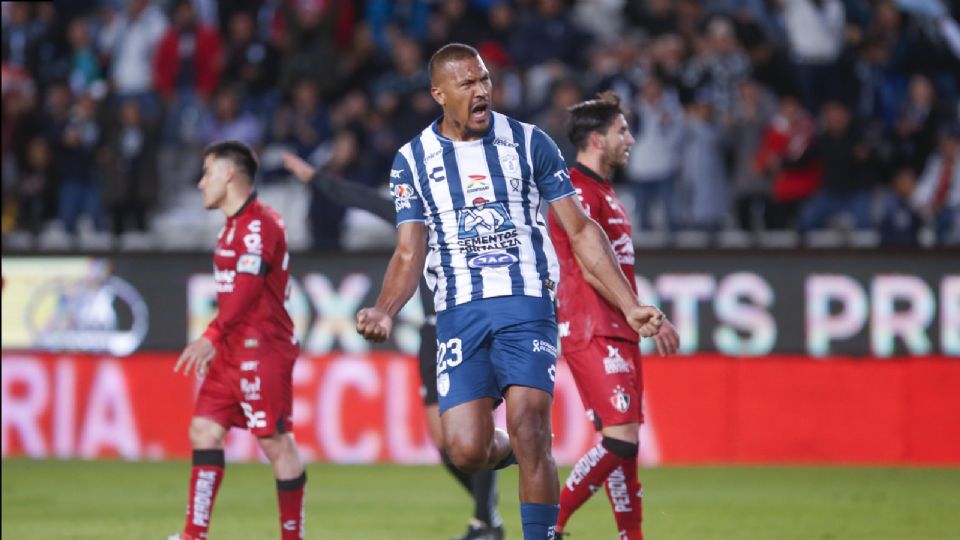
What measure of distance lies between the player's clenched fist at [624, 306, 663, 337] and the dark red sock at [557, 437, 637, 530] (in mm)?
1450

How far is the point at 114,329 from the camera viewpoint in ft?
53.0

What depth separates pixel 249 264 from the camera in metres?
8.81

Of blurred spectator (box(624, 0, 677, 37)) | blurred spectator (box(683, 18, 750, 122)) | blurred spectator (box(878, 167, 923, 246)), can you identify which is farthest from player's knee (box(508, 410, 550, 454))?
blurred spectator (box(624, 0, 677, 37))

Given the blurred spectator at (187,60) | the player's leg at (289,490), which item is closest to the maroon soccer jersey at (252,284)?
the player's leg at (289,490)

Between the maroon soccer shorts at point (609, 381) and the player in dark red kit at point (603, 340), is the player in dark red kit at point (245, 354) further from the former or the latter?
the maroon soccer shorts at point (609, 381)

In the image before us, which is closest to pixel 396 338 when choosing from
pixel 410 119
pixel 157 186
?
pixel 410 119

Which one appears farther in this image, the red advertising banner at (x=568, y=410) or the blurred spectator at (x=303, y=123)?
the blurred spectator at (x=303, y=123)

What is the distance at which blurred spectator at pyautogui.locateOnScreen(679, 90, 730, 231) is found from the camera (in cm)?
1628

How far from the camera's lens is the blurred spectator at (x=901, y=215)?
15328 millimetres

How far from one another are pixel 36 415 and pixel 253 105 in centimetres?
485

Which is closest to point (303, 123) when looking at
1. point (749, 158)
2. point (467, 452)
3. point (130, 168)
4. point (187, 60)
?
point (130, 168)

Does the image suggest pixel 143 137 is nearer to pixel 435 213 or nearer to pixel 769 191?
pixel 769 191

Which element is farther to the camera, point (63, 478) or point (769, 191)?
point (769, 191)

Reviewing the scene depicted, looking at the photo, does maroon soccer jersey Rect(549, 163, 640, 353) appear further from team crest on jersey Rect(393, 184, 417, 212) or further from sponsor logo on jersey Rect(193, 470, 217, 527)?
sponsor logo on jersey Rect(193, 470, 217, 527)
